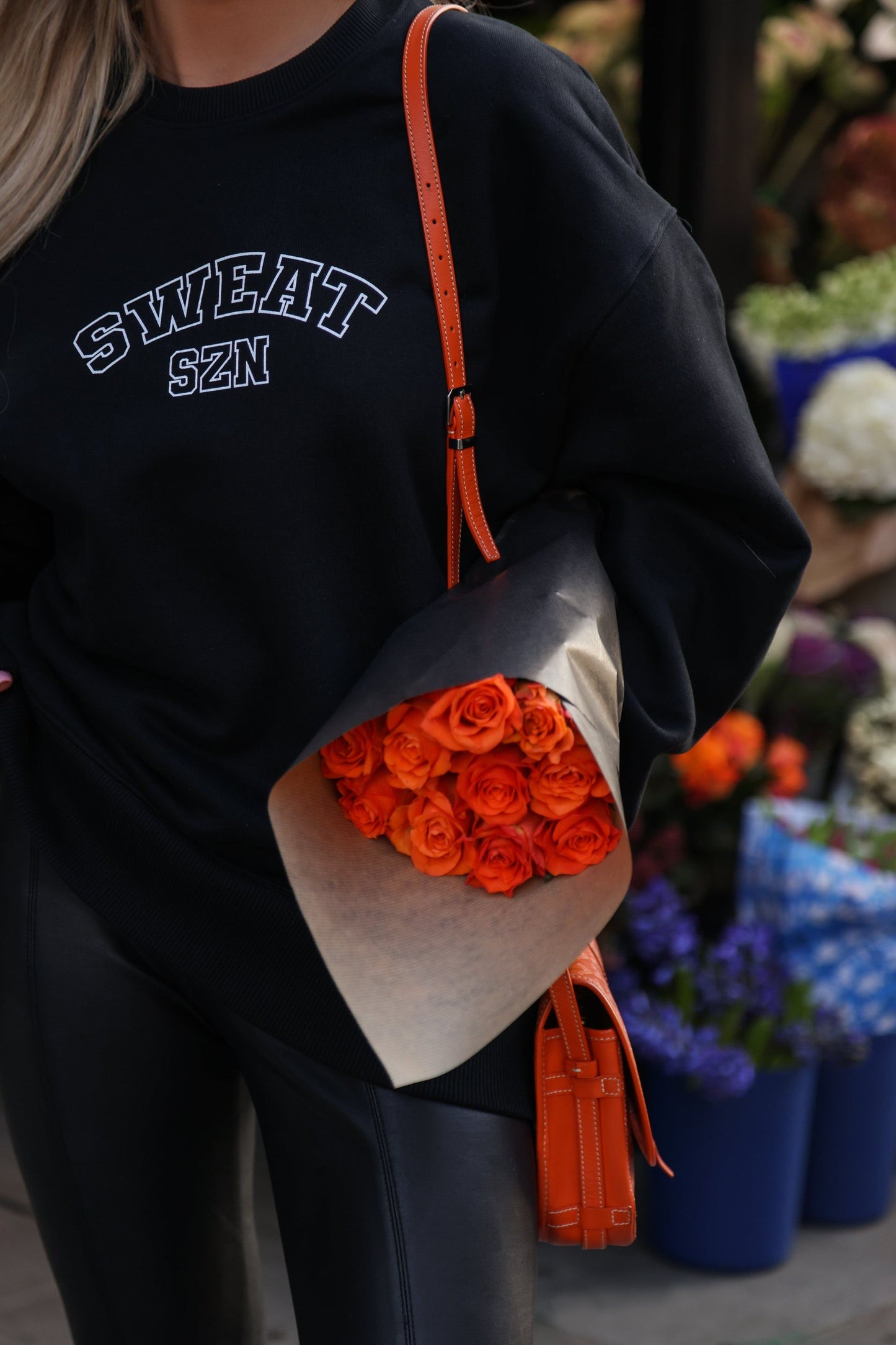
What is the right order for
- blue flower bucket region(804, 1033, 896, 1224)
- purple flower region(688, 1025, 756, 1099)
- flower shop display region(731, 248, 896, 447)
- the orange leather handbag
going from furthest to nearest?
flower shop display region(731, 248, 896, 447) < blue flower bucket region(804, 1033, 896, 1224) < purple flower region(688, 1025, 756, 1099) < the orange leather handbag

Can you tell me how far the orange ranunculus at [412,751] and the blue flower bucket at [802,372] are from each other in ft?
7.64

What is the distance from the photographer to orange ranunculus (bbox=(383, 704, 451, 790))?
3.78ft

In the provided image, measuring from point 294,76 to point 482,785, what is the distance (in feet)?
2.16

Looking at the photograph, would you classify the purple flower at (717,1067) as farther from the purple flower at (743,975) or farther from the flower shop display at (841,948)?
the flower shop display at (841,948)

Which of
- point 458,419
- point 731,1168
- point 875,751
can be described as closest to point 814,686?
point 875,751

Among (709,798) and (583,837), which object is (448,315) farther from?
(709,798)

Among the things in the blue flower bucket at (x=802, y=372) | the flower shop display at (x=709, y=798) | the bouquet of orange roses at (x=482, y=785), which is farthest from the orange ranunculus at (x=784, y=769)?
the bouquet of orange roses at (x=482, y=785)

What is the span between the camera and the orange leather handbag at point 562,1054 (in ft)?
4.30

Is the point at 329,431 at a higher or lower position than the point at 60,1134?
higher

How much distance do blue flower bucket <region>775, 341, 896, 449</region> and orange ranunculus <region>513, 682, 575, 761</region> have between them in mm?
2337

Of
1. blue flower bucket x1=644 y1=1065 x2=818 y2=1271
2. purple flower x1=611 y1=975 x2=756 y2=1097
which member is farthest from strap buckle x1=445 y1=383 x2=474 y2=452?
blue flower bucket x1=644 y1=1065 x2=818 y2=1271

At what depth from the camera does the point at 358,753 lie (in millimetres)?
1191

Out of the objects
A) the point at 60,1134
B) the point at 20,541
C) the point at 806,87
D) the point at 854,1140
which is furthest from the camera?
the point at 806,87

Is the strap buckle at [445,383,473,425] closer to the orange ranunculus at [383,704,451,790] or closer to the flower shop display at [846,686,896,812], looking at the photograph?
the orange ranunculus at [383,704,451,790]
